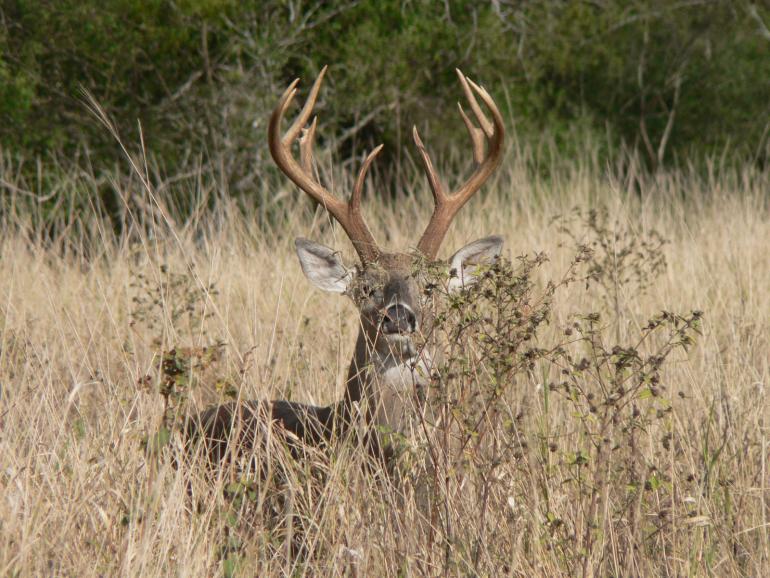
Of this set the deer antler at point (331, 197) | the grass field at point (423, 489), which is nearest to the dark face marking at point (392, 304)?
the deer antler at point (331, 197)

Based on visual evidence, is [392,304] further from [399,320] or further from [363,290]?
[363,290]

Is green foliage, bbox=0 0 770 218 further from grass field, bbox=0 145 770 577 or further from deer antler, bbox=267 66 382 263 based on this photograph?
grass field, bbox=0 145 770 577

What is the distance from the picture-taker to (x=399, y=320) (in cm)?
420

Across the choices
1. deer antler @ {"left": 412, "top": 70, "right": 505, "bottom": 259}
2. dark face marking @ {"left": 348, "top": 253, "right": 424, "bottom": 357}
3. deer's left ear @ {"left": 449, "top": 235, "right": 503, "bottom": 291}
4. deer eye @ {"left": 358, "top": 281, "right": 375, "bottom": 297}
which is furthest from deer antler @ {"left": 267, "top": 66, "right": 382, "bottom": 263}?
deer eye @ {"left": 358, "top": 281, "right": 375, "bottom": 297}

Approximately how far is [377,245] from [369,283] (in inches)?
26.0

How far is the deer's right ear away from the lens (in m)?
4.92

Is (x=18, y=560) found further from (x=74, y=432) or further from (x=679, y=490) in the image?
(x=679, y=490)

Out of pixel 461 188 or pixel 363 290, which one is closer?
pixel 363 290

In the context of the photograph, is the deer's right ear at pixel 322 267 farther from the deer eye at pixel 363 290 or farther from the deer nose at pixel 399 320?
the deer eye at pixel 363 290

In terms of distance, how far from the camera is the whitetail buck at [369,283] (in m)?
4.28

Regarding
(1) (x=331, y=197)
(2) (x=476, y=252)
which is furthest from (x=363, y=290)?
(2) (x=476, y=252)

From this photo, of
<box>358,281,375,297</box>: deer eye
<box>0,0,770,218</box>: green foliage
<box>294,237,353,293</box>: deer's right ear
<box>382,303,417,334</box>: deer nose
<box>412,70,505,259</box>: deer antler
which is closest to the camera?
<box>358,281,375,297</box>: deer eye

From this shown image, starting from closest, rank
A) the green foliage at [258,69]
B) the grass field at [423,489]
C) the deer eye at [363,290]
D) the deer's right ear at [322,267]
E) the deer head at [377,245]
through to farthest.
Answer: the grass field at [423,489] → the deer eye at [363,290] → the deer head at [377,245] → the deer's right ear at [322,267] → the green foliage at [258,69]

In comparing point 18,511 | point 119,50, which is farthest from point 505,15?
point 18,511
